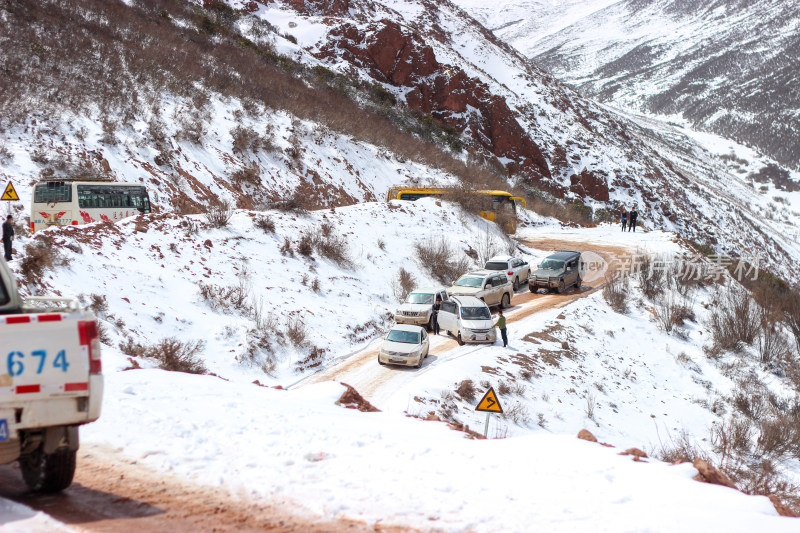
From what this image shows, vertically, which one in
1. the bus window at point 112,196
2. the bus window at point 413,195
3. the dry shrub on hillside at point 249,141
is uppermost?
the dry shrub on hillside at point 249,141

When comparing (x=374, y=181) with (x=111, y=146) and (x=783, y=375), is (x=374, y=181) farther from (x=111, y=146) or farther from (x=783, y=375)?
(x=783, y=375)

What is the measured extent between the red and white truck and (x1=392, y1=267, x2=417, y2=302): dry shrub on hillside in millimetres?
21102

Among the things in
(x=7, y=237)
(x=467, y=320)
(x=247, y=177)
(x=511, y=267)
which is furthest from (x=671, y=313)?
(x=7, y=237)

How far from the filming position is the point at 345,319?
22.4 meters

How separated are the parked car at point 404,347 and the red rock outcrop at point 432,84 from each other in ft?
161

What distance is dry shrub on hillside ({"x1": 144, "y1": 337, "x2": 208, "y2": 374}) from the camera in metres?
14.3

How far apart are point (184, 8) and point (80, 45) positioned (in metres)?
19.9

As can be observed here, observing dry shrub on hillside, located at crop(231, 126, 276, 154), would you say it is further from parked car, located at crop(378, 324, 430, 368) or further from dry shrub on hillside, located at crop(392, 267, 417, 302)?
parked car, located at crop(378, 324, 430, 368)

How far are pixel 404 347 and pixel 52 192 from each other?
16.6m

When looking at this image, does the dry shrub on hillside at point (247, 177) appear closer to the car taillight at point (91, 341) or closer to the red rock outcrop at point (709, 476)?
the car taillight at point (91, 341)

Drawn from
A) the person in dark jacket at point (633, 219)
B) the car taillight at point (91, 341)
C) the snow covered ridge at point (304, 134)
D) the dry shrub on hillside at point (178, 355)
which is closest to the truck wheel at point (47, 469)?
the car taillight at point (91, 341)

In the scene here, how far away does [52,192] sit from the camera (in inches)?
918

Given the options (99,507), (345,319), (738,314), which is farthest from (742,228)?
(99,507)

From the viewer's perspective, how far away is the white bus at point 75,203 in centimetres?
2323
